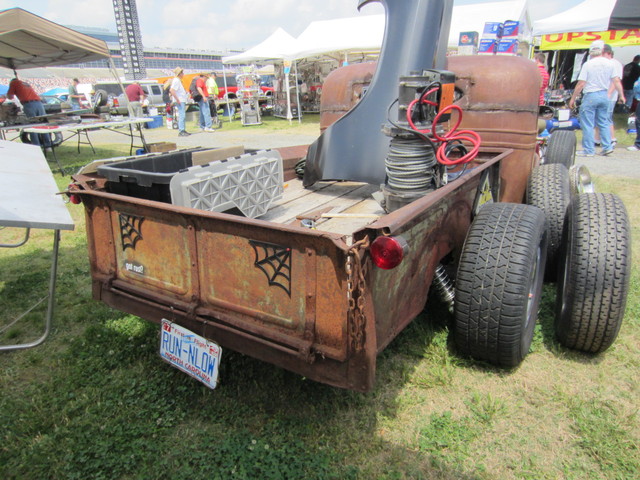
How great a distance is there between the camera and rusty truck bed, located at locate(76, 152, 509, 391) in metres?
1.67

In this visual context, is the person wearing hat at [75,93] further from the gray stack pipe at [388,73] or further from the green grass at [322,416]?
the green grass at [322,416]

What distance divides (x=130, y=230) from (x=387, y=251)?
4.64 feet

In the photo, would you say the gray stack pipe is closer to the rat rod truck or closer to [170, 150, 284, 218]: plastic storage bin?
the rat rod truck

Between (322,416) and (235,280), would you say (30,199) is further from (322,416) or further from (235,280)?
(322,416)

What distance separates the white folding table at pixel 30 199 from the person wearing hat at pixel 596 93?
9134 mm

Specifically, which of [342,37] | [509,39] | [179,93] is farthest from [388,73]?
[342,37]

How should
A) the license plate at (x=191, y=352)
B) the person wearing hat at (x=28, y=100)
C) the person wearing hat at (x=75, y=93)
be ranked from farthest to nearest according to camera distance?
the person wearing hat at (x=75, y=93)
the person wearing hat at (x=28, y=100)
the license plate at (x=191, y=352)

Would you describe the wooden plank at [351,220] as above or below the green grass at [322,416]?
above

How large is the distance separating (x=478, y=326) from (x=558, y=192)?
174cm

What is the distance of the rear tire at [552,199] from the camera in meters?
3.28

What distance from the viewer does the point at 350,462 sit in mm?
1940

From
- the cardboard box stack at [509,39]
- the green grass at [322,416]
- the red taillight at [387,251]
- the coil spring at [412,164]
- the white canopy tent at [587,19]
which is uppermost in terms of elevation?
the white canopy tent at [587,19]

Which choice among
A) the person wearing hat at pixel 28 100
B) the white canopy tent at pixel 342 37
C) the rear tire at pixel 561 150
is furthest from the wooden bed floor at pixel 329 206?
the white canopy tent at pixel 342 37

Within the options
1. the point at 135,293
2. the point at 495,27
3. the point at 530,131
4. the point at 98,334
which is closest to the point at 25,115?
the point at 98,334
